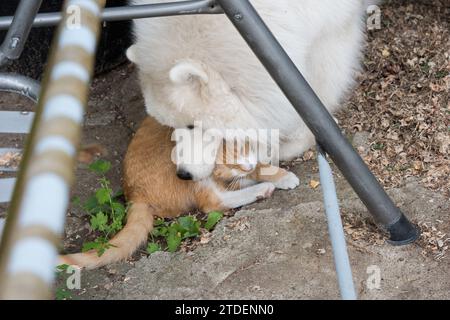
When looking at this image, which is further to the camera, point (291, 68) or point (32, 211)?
point (291, 68)

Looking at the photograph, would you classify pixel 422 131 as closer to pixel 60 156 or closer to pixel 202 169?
pixel 202 169

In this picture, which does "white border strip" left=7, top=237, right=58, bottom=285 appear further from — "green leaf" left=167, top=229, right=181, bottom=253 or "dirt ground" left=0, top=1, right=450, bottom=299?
"green leaf" left=167, top=229, right=181, bottom=253

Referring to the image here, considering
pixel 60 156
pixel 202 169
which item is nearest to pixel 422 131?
pixel 202 169

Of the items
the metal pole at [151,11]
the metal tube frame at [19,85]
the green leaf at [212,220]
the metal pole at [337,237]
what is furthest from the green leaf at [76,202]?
the metal pole at [337,237]

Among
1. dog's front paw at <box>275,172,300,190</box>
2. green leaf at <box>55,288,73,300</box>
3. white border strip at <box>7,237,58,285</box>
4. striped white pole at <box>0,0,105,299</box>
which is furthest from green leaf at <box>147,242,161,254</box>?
white border strip at <box>7,237,58,285</box>

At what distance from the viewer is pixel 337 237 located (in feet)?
6.22

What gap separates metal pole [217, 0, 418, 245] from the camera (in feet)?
5.58

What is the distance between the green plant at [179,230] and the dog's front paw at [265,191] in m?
0.18

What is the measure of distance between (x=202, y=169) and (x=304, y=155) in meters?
0.52

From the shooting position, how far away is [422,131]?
2875 mm

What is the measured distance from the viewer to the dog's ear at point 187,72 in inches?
94.3

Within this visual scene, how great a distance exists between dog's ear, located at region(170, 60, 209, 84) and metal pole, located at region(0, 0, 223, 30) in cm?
50

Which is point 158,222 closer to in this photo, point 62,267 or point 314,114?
point 62,267

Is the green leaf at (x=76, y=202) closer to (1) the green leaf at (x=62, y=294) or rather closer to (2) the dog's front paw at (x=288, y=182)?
(1) the green leaf at (x=62, y=294)
